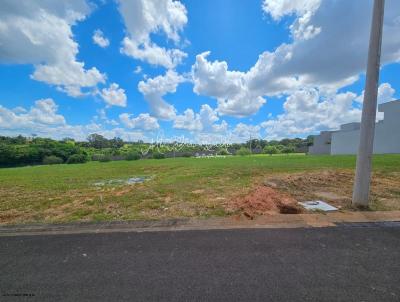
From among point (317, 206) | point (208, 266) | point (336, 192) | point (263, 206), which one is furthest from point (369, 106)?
point (208, 266)

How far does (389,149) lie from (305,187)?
35.1m

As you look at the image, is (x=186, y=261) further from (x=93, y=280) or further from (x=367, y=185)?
(x=367, y=185)

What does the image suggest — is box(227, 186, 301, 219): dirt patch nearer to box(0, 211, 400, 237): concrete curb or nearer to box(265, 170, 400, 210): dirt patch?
Result: box(0, 211, 400, 237): concrete curb

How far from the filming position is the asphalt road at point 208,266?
2.28m

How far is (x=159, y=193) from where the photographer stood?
7508 millimetres

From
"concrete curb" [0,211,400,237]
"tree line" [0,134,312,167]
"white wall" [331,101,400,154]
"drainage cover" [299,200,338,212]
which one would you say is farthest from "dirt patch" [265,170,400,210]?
"tree line" [0,134,312,167]

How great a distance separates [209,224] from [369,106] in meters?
4.32

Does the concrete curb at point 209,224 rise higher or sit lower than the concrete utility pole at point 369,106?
lower

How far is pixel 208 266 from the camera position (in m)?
2.73

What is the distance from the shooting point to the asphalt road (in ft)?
7.48

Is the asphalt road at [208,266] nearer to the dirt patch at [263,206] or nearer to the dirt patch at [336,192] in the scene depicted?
the dirt patch at [263,206]

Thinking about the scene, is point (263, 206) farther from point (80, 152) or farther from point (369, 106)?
point (80, 152)

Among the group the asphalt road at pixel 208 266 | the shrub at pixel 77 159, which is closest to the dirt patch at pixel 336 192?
the asphalt road at pixel 208 266

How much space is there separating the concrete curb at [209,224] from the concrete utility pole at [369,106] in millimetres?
714
